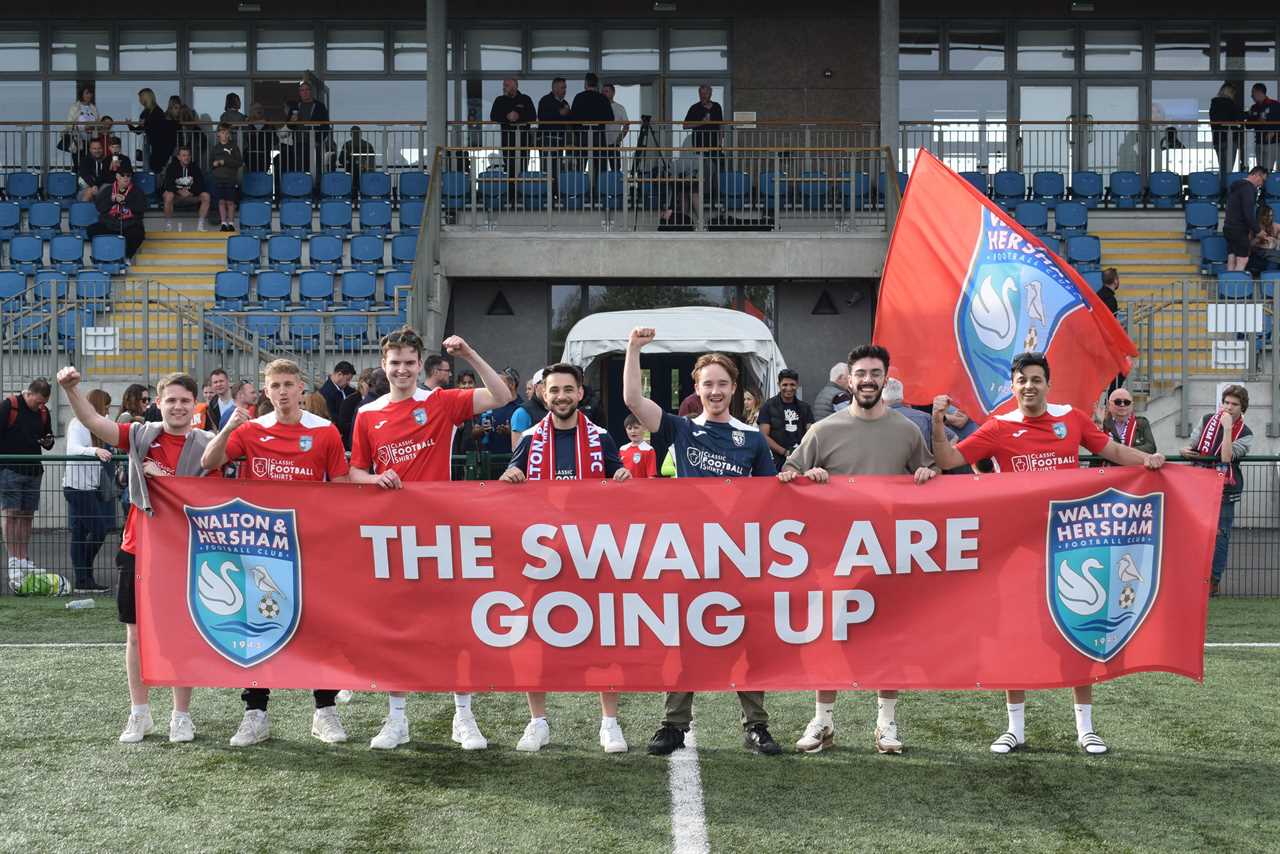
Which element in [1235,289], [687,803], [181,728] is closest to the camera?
[687,803]

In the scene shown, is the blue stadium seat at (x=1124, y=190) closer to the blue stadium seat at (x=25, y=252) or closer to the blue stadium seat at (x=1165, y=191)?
the blue stadium seat at (x=1165, y=191)

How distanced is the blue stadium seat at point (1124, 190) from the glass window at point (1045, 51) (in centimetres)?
337

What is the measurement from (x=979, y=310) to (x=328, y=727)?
4497 millimetres

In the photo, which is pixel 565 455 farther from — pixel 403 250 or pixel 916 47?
pixel 916 47

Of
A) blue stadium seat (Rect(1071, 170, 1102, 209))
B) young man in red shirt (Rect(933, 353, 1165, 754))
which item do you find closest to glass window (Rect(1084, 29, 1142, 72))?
blue stadium seat (Rect(1071, 170, 1102, 209))

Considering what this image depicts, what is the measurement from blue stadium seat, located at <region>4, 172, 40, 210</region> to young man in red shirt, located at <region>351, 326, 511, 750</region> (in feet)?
57.1

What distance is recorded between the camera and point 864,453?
286 inches

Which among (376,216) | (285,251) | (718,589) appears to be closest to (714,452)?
(718,589)

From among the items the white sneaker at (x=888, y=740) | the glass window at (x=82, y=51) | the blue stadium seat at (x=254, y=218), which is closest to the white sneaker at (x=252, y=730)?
the white sneaker at (x=888, y=740)

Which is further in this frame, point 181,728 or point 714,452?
point 181,728

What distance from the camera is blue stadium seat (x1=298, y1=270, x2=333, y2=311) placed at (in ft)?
66.4

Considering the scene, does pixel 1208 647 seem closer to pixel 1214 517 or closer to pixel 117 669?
pixel 1214 517

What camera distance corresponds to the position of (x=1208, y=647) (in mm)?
10406

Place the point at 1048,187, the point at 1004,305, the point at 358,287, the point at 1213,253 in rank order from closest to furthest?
the point at 1004,305 < the point at 358,287 < the point at 1213,253 < the point at 1048,187
